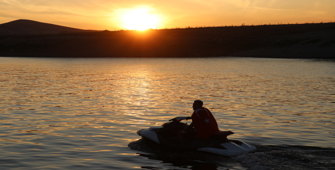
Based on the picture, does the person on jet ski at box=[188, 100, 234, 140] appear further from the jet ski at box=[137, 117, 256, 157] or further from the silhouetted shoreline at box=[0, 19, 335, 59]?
the silhouetted shoreline at box=[0, 19, 335, 59]

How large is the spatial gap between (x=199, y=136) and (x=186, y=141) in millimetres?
500

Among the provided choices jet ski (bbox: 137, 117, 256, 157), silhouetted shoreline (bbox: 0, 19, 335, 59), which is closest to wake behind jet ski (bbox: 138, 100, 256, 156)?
jet ski (bbox: 137, 117, 256, 157)

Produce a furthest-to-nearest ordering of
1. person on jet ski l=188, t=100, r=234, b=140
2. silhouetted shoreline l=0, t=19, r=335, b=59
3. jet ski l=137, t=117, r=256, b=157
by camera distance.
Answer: silhouetted shoreline l=0, t=19, r=335, b=59 → person on jet ski l=188, t=100, r=234, b=140 → jet ski l=137, t=117, r=256, b=157

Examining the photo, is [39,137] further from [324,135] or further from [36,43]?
[36,43]

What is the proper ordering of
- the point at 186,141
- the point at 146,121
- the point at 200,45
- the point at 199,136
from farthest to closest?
the point at 200,45 < the point at 146,121 < the point at 186,141 < the point at 199,136

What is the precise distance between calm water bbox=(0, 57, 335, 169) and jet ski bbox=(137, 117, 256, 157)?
258 millimetres

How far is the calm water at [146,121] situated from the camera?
44.9 ft

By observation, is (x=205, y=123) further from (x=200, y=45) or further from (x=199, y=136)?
(x=200, y=45)

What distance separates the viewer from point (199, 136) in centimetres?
1472

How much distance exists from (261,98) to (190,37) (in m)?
84.1

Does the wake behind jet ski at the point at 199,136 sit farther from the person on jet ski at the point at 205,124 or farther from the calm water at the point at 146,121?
the calm water at the point at 146,121

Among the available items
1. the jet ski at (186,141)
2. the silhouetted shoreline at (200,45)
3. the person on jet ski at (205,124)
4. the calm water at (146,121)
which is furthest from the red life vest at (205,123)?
the silhouetted shoreline at (200,45)

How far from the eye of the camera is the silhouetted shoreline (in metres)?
87.3

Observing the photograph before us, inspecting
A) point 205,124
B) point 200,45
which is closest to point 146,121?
point 205,124
